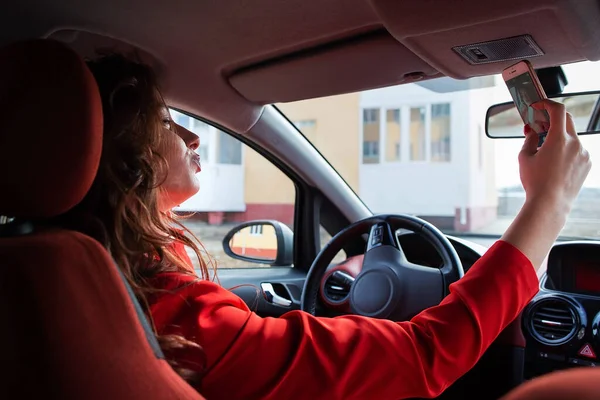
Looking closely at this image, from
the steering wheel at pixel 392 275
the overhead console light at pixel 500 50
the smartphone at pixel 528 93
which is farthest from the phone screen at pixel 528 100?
the steering wheel at pixel 392 275

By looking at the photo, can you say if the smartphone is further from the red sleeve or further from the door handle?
the door handle

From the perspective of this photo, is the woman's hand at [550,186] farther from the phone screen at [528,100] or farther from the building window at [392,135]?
the building window at [392,135]

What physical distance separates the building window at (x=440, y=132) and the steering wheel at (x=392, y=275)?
5563mm

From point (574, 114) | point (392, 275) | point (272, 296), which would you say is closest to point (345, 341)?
point (392, 275)

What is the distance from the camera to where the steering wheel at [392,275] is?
204cm

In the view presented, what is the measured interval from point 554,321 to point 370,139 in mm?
7313

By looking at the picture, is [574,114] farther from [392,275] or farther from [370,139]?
[370,139]

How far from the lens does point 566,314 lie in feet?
6.46

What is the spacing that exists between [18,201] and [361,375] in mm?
772

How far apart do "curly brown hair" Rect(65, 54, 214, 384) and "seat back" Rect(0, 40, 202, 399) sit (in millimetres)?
155

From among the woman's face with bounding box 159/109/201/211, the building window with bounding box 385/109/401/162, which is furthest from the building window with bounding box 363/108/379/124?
the woman's face with bounding box 159/109/201/211

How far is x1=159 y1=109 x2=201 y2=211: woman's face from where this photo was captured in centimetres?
148

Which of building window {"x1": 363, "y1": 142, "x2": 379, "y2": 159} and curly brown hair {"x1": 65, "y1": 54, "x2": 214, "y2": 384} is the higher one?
building window {"x1": 363, "y1": 142, "x2": 379, "y2": 159}

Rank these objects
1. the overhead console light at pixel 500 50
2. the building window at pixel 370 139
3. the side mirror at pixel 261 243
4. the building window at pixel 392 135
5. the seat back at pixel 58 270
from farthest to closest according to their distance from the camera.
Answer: the building window at pixel 370 139 → the building window at pixel 392 135 → the side mirror at pixel 261 243 → the overhead console light at pixel 500 50 → the seat back at pixel 58 270
